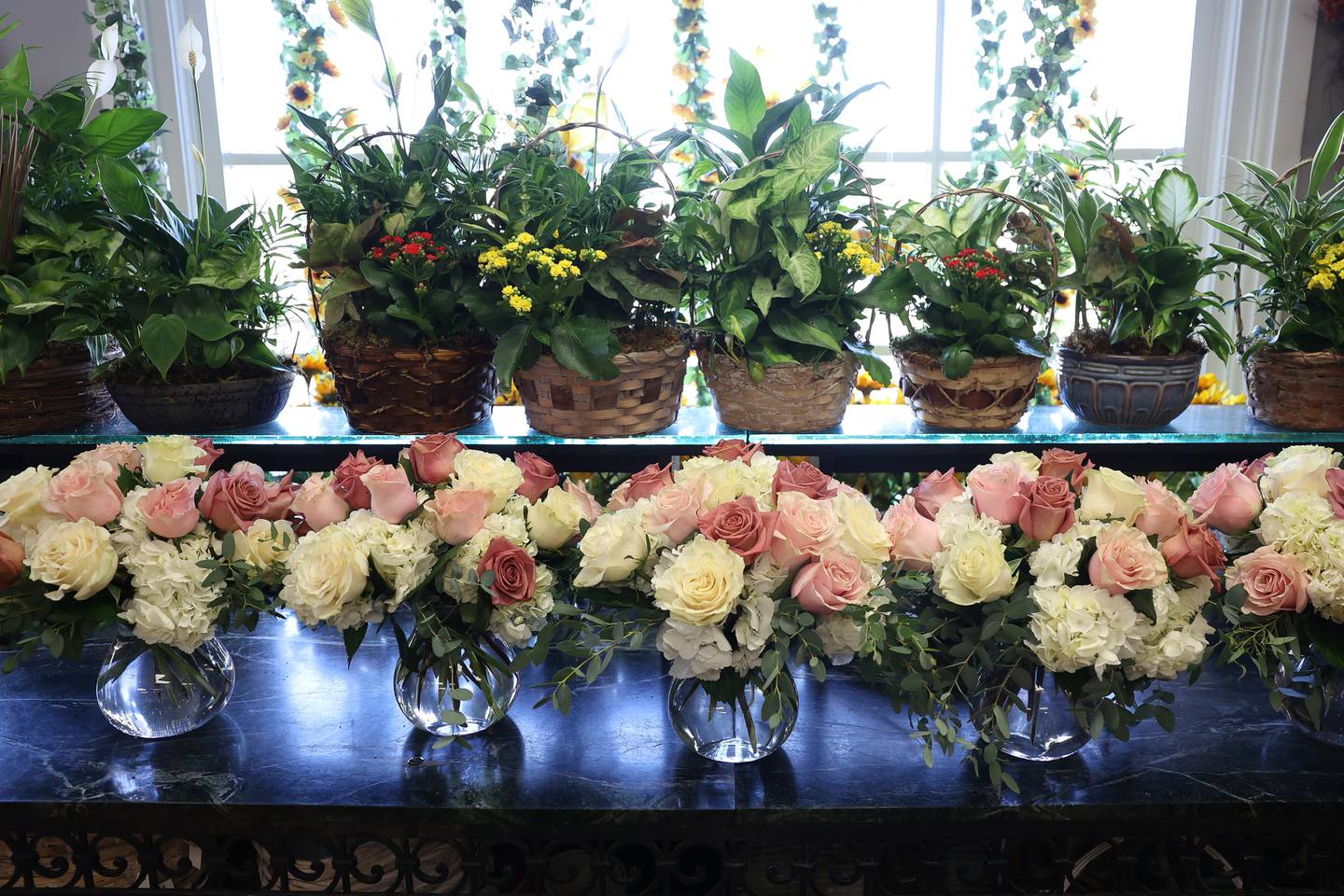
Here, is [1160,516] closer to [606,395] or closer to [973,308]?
[973,308]

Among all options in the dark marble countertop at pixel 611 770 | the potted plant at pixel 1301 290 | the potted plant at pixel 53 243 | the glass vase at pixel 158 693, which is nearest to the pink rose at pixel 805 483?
the dark marble countertop at pixel 611 770

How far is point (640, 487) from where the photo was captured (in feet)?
3.40

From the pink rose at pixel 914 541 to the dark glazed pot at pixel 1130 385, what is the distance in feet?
1.76

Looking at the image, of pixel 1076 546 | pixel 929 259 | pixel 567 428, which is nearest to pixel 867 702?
pixel 1076 546

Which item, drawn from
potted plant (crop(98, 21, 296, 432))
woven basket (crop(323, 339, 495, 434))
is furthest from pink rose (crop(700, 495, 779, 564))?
potted plant (crop(98, 21, 296, 432))

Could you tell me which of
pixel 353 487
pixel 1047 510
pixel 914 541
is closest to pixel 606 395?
pixel 353 487

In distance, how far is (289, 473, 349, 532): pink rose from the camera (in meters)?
1.03

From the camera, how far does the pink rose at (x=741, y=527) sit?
905mm

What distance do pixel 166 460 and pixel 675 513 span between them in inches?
23.3

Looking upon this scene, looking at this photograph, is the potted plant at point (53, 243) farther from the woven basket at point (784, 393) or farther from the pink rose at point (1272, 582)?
the pink rose at point (1272, 582)

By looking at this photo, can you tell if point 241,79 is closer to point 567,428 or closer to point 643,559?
point 567,428

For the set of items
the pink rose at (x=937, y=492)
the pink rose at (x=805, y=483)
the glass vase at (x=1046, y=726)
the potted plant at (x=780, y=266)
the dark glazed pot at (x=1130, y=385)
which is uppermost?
the potted plant at (x=780, y=266)

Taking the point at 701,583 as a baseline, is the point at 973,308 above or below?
above

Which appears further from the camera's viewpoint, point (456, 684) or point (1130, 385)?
point (1130, 385)
